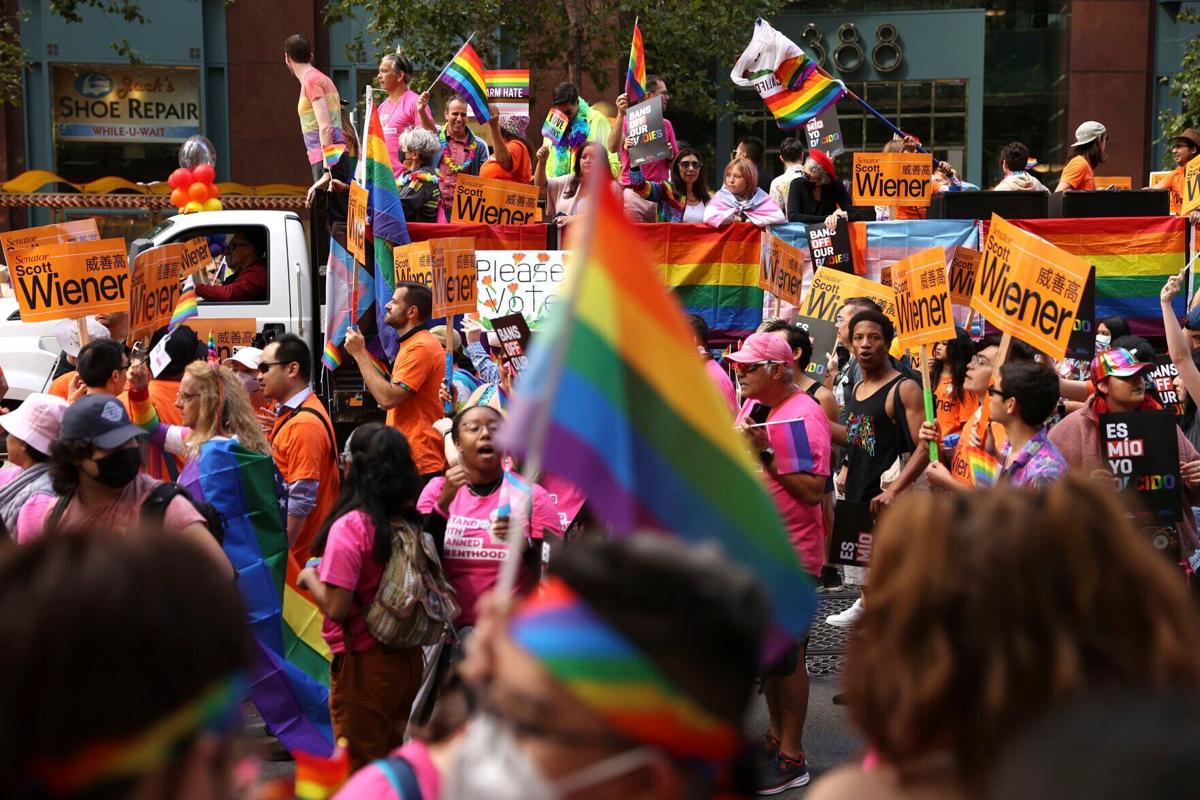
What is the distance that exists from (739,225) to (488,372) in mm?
2916

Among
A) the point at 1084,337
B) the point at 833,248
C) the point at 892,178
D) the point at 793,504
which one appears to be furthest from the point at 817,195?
the point at 793,504

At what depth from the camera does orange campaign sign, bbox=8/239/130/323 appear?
814 centimetres

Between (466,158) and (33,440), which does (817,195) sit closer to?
(466,158)

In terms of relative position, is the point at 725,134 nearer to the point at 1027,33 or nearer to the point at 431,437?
the point at 1027,33

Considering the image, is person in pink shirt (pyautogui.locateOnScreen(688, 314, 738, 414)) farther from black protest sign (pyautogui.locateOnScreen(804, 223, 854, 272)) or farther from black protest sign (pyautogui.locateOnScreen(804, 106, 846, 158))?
black protest sign (pyautogui.locateOnScreen(804, 106, 846, 158))

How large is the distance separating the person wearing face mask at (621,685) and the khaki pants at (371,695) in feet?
10.7

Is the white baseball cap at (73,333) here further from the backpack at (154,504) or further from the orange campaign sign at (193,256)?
the backpack at (154,504)

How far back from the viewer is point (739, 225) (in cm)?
1159

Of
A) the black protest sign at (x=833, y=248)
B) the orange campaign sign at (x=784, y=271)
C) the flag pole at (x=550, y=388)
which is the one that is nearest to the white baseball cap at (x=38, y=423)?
the flag pole at (x=550, y=388)

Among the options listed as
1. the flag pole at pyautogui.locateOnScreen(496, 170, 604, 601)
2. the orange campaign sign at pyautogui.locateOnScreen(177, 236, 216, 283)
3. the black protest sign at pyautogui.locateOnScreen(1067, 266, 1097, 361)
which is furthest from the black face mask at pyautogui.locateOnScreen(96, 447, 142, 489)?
→ the black protest sign at pyautogui.locateOnScreen(1067, 266, 1097, 361)

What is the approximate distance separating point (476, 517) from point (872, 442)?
313 cm

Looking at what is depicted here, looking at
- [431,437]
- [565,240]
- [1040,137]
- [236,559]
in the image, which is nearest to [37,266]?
[431,437]

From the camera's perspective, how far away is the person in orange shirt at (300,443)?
22.7 feet

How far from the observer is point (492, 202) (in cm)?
1149
